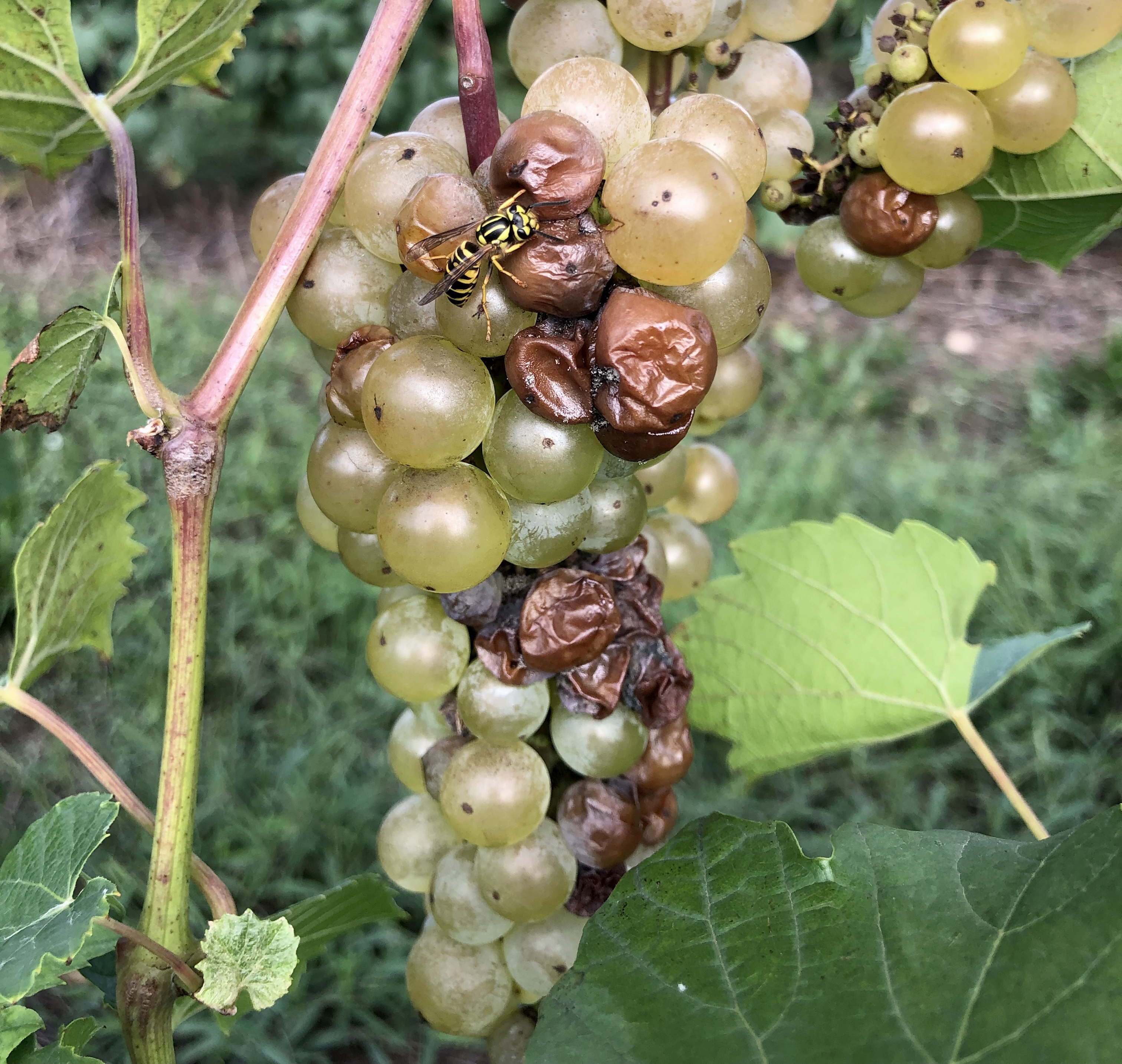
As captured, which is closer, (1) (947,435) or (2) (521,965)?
(2) (521,965)

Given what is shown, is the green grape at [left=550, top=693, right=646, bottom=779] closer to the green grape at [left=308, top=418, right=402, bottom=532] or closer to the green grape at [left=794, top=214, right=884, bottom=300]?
the green grape at [left=308, top=418, right=402, bottom=532]

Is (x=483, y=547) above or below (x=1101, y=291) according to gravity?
above

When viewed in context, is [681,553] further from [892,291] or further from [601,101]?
[601,101]

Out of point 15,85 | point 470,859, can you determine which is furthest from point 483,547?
point 15,85

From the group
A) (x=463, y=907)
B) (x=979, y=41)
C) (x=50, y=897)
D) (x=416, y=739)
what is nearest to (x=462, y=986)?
(x=463, y=907)

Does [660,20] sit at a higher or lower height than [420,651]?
higher

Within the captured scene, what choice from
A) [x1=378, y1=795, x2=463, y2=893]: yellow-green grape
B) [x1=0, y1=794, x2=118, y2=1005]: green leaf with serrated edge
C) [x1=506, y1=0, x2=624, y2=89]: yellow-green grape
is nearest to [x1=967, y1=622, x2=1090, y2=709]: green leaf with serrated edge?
[x1=378, y1=795, x2=463, y2=893]: yellow-green grape

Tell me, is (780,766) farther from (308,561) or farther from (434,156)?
(308,561)

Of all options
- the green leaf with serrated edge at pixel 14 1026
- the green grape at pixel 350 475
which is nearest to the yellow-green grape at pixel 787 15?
the green grape at pixel 350 475
